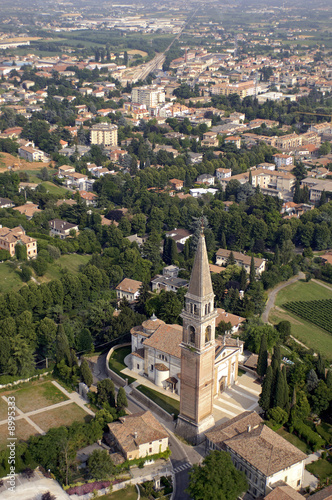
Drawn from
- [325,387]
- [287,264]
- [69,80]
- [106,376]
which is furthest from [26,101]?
[325,387]

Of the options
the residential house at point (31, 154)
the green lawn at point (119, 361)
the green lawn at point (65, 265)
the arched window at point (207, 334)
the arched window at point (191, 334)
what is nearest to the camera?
the arched window at point (191, 334)

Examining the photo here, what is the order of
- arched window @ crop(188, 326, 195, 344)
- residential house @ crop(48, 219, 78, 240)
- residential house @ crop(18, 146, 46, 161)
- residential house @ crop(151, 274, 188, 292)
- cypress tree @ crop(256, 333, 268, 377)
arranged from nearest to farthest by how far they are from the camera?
1. arched window @ crop(188, 326, 195, 344)
2. cypress tree @ crop(256, 333, 268, 377)
3. residential house @ crop(151, 274, 188, 292)
4. residential house @ crop(48, 219, 78, 240)
5. residential house @ crop(18, 146, 46, 161)

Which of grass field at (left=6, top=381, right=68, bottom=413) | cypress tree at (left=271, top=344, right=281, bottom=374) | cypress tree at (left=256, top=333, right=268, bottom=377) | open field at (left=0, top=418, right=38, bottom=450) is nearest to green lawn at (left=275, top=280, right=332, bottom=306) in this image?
cypress tree at (left=256, top=333, right=268, bottom=377)

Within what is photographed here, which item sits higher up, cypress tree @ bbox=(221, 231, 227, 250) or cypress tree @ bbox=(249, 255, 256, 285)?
cypress tree @ bbox=(249, 255, 256, 285)

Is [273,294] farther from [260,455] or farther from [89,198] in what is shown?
[89,198]

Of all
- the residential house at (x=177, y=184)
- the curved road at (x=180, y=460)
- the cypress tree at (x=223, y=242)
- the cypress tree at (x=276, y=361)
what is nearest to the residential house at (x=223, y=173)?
the residential house at (x=177, y=184)

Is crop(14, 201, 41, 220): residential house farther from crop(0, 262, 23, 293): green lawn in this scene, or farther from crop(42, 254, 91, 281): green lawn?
crop(0, 262, 23, 293): green lawn

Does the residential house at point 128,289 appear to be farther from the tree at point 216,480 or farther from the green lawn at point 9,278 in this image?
the tree at point 216,480
